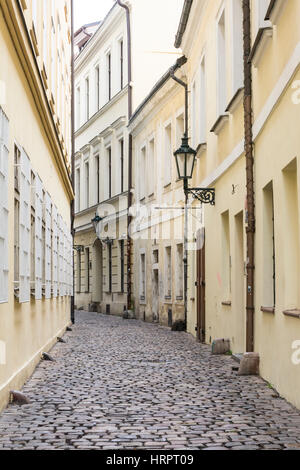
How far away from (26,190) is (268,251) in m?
3.20

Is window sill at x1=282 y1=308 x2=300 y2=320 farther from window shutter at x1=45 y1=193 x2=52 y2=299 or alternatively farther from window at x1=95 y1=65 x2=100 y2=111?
window at x1=95 y1=65 x2=100 y2=111

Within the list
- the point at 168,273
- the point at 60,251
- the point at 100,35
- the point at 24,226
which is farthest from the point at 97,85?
the point at 24,226

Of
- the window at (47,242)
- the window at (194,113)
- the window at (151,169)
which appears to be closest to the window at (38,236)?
the window at (47,242)

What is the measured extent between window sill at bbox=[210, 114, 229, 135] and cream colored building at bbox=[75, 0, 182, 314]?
14.6 m

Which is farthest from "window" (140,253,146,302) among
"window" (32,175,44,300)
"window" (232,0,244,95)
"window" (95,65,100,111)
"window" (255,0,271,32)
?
"window" (255,0,271,32)

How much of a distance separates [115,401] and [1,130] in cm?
309

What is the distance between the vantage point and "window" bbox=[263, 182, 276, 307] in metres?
10.6

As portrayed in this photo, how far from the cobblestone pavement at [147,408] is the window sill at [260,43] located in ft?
13.4

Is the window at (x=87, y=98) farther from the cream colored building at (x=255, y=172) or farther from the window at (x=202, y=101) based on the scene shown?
the window at (x=202, y=101)

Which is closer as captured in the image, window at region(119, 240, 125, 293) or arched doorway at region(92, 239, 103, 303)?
window at region(119, 240, 125, 293)

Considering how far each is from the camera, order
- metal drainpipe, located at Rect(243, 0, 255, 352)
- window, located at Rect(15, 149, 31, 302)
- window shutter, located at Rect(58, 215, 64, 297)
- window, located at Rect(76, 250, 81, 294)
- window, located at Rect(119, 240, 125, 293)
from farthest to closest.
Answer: window, located at Rect(76, 250, 81, 294) < window, located at Rect(119, 240, 125, 293) < window shutter, located at Rect(58, 215, 64, 297) < metal drainpipe, located at Rect(243, 0, 255, 352) < window, located at Rect(15, 149, 31, 302)

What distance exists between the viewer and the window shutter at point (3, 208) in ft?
26.7

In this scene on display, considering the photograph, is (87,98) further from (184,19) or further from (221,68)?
(221,68)

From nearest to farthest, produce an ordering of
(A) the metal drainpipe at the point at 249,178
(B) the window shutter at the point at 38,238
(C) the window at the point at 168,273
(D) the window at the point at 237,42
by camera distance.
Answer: (A) the metal drainpipe at the point at 249,178, (B) the window shutter at the point at 38,238, (D) the window at the point at 237,42, (C) the window at the point at 168,273
